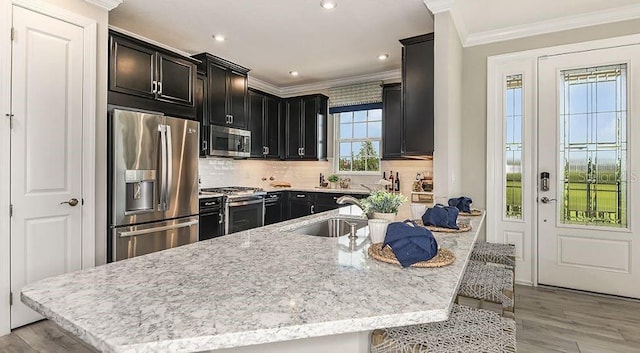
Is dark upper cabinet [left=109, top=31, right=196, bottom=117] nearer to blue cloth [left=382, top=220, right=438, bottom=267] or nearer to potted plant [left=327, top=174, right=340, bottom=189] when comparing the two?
potted plant [left=327, top=174, right=340, bottom=189]

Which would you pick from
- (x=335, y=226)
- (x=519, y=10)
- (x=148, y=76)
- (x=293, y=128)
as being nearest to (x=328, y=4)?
(x=519, y=10)

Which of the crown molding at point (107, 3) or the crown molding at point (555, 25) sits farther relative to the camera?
the crown molding at point (555, 25)

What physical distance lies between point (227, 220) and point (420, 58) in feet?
9.26

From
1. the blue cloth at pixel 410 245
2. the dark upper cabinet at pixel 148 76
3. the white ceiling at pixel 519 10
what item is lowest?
the blue cloth at pixel 410 245

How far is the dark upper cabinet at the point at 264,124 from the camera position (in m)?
5.05

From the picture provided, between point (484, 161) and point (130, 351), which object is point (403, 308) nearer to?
point (130, 351)

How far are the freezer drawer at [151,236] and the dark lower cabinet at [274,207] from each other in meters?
1.54

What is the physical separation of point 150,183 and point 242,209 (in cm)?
139

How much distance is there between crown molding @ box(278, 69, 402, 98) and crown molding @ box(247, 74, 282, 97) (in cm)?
9

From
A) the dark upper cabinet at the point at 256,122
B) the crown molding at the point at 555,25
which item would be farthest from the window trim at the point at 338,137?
the crown molding at the point at 555,25

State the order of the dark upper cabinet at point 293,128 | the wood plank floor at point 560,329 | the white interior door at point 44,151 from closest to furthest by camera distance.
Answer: the wood plank floor at point 560,329
the white interior door at point 44,151
the dark upper cabinet at point 293,128

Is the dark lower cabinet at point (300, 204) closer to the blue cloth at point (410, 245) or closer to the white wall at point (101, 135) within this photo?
the white wall at point (101, 135)

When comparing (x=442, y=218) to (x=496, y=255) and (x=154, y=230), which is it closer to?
(x=496, y=255)

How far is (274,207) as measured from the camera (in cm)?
516
